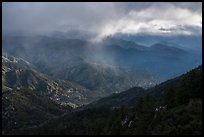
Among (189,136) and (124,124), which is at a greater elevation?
(189,136)

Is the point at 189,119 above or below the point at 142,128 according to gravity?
above

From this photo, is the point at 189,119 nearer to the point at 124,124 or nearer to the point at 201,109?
the point at 201,109

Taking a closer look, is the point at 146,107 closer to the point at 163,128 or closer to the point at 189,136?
the point at 163,128

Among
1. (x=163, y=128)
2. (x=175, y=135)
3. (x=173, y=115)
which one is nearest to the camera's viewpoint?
(x=175, y=135)

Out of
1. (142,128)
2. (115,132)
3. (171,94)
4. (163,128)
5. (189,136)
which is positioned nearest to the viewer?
(189,136)

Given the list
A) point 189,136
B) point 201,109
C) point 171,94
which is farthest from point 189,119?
point 171,94

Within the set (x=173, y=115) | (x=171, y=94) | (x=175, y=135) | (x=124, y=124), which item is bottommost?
(x=124, y=124)

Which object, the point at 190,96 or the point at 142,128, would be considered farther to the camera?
the point at 190,96

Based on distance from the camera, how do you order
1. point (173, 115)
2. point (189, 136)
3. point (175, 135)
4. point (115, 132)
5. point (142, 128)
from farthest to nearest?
1. point (115, 132)
2. point (142, 128)
3. point (173, 115)
4. point (175, 135)
5. point (189, 136)

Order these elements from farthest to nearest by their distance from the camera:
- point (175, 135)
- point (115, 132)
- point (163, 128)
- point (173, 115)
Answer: point (115, 132) < point (173, 115) < point (163, 128) < point (175, 135)
